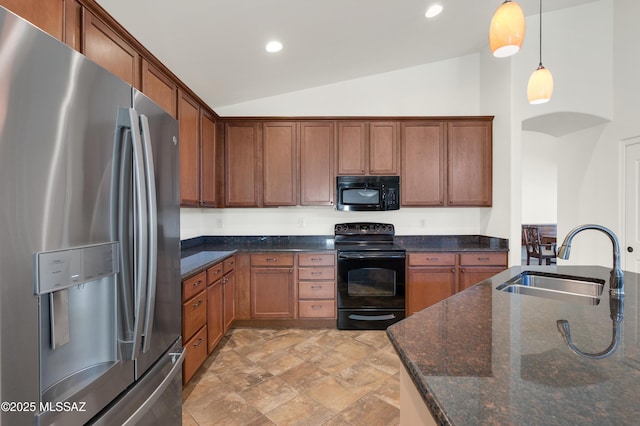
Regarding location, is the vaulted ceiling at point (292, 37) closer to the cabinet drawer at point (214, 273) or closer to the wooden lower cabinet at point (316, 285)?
the cabinet drawer at point (214, 273)

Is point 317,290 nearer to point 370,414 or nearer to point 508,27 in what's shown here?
point 370,414

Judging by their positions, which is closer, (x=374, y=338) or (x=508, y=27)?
(x=508, y=27)

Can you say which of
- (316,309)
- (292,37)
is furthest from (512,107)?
(316,309)

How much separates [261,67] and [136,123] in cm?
230

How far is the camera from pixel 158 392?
3.92 feet

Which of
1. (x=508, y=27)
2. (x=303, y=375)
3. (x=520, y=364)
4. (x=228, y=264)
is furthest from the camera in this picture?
(x=228, y=264)

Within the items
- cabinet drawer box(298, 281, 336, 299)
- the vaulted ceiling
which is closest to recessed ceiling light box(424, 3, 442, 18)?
the vaulted ceiling

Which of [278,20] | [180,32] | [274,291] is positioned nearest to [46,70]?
[180,32]

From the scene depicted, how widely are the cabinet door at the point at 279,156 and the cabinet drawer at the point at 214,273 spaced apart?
1.13m

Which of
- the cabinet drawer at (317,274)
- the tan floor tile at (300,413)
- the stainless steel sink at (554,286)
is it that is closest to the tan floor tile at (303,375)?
the tan floor tile at (300,413)

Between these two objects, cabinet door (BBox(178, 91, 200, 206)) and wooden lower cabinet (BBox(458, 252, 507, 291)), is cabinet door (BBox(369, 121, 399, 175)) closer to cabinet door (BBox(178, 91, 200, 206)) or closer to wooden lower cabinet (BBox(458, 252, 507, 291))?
wooden lower cabinet (BBox(458, 252, 507, 291))

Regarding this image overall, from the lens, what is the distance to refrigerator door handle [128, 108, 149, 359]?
3.31 feet

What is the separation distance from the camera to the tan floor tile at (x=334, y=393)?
2.03 metres

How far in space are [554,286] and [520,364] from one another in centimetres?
124
